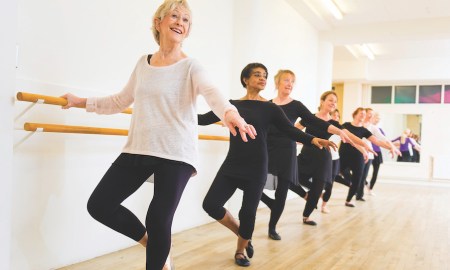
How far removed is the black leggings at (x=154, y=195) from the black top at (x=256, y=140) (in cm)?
90

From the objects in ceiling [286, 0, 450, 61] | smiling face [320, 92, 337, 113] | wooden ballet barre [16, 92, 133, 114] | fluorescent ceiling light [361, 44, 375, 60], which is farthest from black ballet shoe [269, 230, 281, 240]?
fluorescent ceiling light [361, 44, 375, 60]

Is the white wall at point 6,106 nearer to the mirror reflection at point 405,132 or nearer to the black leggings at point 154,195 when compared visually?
the black leggings at point 154,195

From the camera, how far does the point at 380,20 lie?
7254mm

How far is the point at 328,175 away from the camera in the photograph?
14.0 feet

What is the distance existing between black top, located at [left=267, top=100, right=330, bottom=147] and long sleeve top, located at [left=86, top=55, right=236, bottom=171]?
50.9 inches

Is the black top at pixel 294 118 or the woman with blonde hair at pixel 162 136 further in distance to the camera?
the black top at pixel 294 118

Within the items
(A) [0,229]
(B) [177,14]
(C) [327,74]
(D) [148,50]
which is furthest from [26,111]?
(C) [327,74]

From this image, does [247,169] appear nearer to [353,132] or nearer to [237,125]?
[237,125]

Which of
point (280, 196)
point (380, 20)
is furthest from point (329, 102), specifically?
point (380, 20)

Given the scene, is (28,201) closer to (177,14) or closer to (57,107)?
(57,107)

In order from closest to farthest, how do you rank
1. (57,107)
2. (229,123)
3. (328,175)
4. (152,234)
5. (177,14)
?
1. (229,123)
2. (152,234)
3. (177,14)
4. (57,107)
5. (328,175)

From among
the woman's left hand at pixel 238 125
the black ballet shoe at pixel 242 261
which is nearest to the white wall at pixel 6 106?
the woman's left hand at pixel 238 125

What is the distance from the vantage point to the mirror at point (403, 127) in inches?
455

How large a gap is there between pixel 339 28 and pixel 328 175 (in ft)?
13.9
